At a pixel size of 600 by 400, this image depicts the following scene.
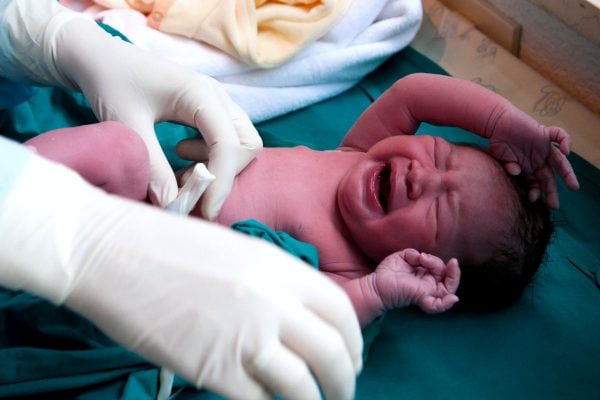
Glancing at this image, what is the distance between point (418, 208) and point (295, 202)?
217 mm

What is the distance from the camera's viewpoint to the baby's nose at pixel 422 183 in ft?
3.55

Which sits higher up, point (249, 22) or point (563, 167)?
point (563, 167)

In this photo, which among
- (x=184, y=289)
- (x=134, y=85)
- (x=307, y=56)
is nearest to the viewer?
(x=184, y=289)

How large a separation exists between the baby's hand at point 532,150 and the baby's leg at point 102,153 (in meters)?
0.62

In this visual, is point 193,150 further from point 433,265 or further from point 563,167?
point 563,167

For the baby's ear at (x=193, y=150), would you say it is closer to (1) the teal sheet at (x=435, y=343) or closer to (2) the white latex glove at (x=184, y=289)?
(1) the teal sheet at (x=435, y=343)

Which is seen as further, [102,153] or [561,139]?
[561,139]

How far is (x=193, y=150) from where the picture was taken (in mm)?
1118

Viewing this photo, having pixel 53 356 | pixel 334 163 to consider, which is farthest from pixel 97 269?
pixel 334 163

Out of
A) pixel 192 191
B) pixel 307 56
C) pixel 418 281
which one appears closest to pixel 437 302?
pixel 418 281

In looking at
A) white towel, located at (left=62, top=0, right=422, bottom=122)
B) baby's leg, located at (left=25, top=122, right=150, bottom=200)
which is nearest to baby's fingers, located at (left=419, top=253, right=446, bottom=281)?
baby's leg, located at (left=25, top=122, right=150, bottom=200)

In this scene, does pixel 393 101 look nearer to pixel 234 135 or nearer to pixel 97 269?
pixel 234 135

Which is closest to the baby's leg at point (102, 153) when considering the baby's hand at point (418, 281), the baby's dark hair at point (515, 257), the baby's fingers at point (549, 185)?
the baby's hand at point (418, 281)

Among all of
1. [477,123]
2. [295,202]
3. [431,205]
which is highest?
[477,123]
